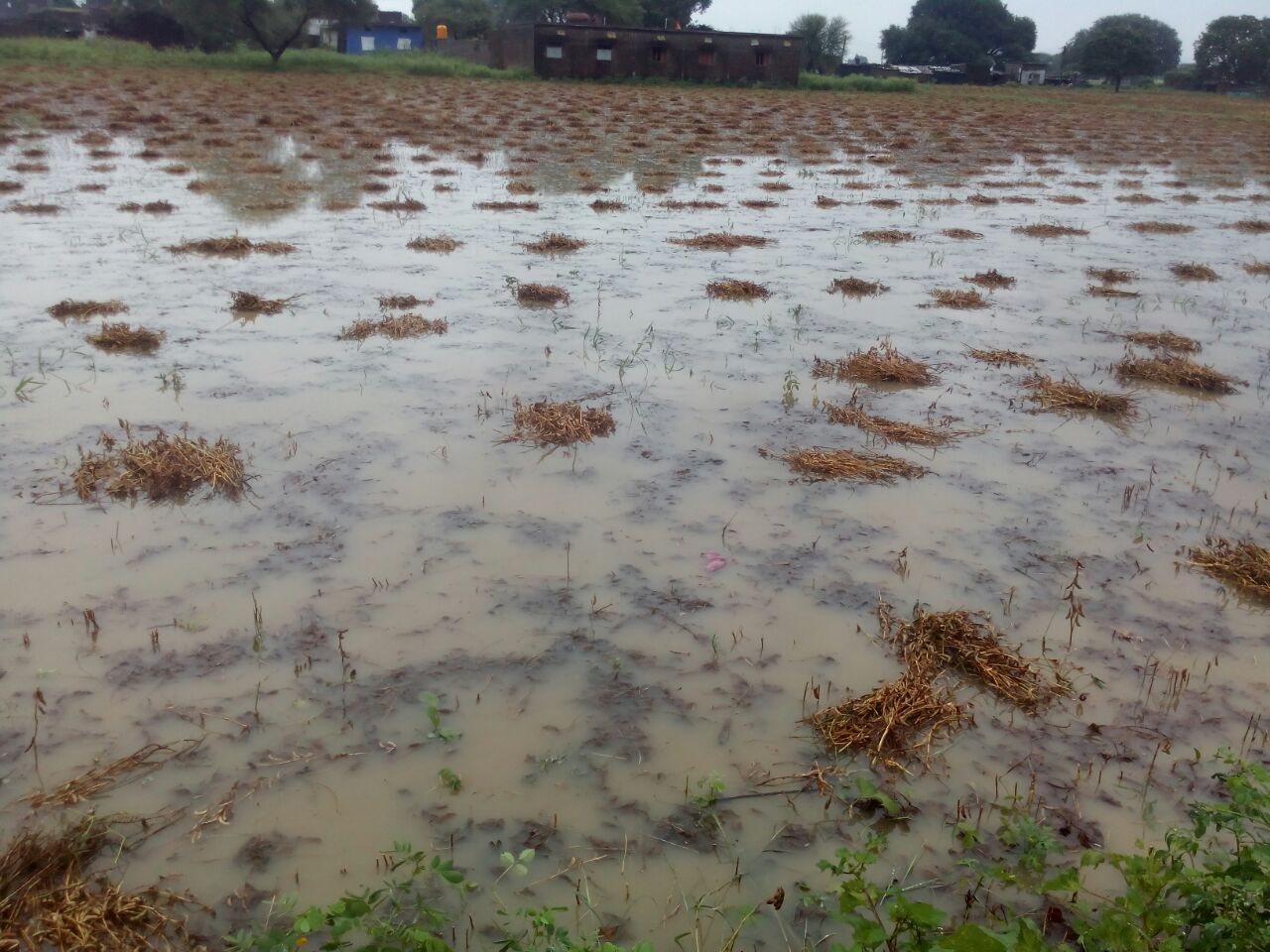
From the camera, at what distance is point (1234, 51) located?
82812 millimetres

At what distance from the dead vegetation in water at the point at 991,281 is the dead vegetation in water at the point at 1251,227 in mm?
6400

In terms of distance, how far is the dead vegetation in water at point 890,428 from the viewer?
577 centimetres

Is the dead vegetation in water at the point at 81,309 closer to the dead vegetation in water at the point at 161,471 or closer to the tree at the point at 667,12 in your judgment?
the dead vegetation in water at the point at 161,471

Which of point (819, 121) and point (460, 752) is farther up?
point (819, 121)

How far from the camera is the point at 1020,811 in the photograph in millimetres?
2977

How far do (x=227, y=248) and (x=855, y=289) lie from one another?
664 cm

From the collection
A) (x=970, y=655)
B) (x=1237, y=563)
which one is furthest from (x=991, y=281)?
(x=970, y=655)

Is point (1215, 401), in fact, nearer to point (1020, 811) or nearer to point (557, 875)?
point (1020, 811)

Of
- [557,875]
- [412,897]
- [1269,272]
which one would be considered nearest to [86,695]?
[412,897]

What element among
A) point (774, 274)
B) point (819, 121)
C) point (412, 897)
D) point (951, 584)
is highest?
point (819, 121)

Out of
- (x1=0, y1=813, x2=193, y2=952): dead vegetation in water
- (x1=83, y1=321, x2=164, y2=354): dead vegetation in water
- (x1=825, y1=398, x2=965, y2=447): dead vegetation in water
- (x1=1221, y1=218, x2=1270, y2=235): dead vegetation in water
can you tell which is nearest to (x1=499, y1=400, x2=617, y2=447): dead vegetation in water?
(x1=825, y1=398, x2=965, y2=447): dead vegetation in water

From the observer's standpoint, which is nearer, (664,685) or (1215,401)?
(664,685)

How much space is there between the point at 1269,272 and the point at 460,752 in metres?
11.7

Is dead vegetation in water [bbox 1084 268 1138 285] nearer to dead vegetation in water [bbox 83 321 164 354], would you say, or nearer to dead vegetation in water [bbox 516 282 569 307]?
dead vegetation in water [bbox 516 282 569 307]
